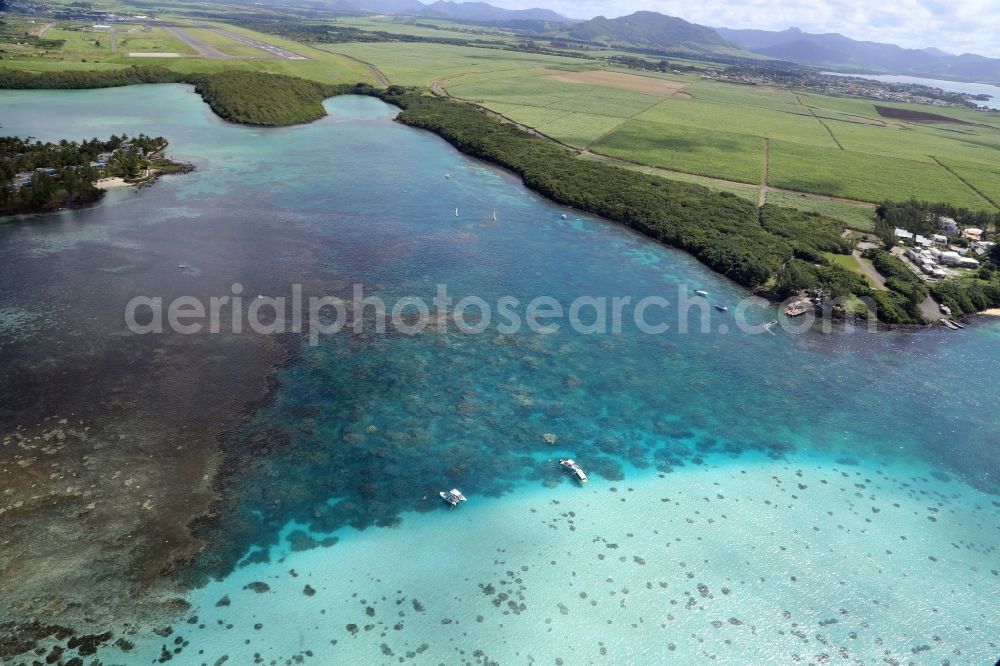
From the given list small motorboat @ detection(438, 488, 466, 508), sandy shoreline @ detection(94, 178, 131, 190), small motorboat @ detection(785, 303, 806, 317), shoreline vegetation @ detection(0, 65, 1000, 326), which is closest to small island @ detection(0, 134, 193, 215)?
sandy shoreline @ detection(94, 178, 131, 190)

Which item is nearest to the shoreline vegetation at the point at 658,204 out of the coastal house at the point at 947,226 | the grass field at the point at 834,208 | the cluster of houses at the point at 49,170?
the grass field at the point at 834,208

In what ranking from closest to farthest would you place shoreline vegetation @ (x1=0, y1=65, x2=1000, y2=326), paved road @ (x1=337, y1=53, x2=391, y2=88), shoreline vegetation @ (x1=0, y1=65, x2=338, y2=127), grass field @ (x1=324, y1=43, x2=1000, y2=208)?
shoreline vegetation @ (x1=0, y1=65, x2=1000, y2=326) < grass field @ (x1=324, y1=43, x2=1000, y2=208) < shoreline vegetation @ (x1=0, y1=65, x2=338, y2=127) < paved road @ (x1=337, y1=53, x2=391, y2=88)

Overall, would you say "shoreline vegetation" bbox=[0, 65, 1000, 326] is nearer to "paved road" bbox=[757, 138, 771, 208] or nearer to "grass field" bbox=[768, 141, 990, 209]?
"paved road" bbox=[757, 138, 771, 208]

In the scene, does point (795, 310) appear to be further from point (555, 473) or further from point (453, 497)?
point (453, 497)

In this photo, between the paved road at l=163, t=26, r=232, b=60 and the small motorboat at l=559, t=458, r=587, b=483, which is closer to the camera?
the small motorboat at l=559, t=458, r=587, b=483

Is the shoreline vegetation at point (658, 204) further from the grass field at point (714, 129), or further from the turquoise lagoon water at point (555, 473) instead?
the grass field at point (714, 129)

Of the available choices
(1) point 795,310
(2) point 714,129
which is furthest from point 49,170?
(2) point 714,129
